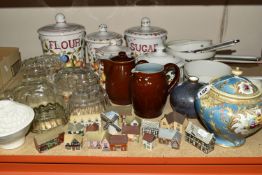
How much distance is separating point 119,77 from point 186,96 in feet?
0.65

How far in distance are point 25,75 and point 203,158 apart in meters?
0.66

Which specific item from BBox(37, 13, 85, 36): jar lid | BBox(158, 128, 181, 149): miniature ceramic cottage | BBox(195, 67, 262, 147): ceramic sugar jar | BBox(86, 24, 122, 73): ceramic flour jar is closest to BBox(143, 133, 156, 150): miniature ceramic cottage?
BBox(158, 128, 181, 149): miniature ceramic cottage

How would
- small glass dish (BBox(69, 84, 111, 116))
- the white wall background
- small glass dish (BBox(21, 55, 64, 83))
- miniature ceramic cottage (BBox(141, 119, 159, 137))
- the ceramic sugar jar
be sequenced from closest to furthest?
the ceramic sugar jar → miniature ceramic cottage (BBox(141, 119, 159, 137)) → small glass dish (BBox(69, 84, 111, 116)) → small glass dish (BBox(21, 55, 64, 83)) → the white wall background

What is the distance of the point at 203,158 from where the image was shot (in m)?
0.71

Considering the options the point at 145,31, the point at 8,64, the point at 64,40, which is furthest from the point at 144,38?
the point at 8,64

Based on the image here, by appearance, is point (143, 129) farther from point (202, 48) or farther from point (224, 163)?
point (202, 48)

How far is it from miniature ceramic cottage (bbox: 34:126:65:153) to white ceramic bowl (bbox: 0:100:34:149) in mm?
39

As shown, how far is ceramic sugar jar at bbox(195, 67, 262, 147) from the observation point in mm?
666

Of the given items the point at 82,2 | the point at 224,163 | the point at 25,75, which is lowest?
the point at 224,163

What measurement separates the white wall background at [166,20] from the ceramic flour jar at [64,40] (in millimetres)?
167

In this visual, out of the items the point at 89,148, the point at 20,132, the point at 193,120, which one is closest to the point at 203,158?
the point at 193,120

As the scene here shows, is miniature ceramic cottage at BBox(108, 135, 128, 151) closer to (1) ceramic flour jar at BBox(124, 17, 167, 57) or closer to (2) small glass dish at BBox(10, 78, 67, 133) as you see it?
(2) small glass dish at BBox(10, 78, 67, 133)

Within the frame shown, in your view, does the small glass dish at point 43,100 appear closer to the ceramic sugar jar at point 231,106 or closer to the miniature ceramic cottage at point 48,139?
the miniature ceramic cottage at point 48,139

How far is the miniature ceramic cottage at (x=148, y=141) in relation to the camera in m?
0.73
